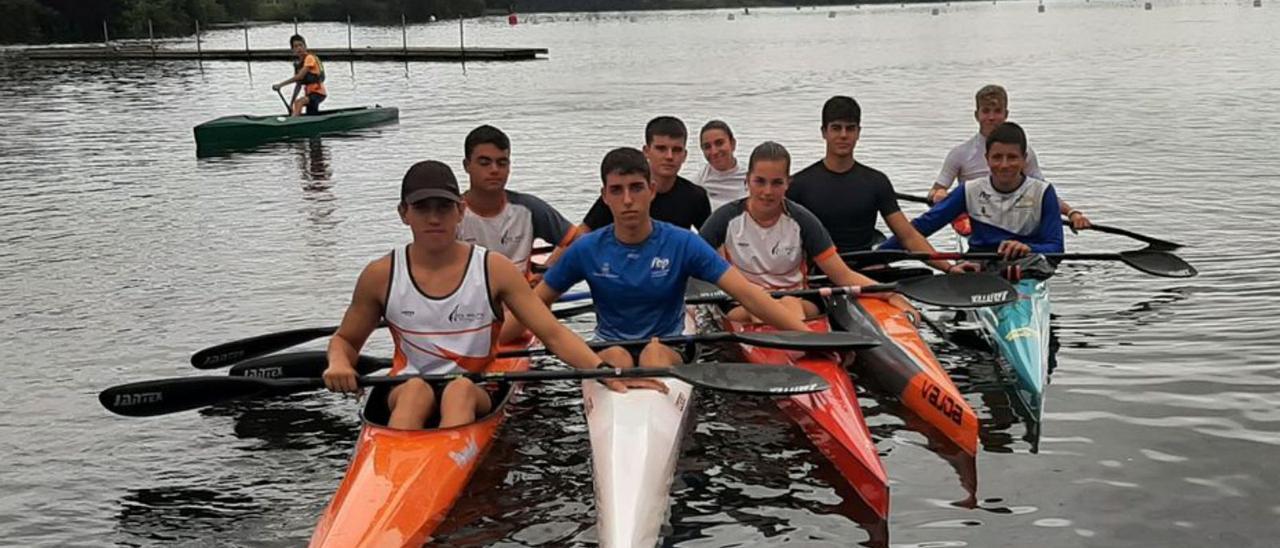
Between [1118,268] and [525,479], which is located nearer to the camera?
[525,479]

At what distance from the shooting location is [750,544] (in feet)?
22.2

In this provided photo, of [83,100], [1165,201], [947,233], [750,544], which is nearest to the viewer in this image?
[750,544]

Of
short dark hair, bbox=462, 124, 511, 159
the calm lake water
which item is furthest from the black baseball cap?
short dark hair, bbox=462, 124, 511, 159

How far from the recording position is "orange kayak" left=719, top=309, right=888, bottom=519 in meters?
7.18

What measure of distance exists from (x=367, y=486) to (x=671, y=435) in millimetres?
1696

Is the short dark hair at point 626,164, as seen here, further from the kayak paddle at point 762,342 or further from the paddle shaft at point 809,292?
the paddle shaft at point 809,292

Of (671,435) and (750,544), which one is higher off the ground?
(671,435)

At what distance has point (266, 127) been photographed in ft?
89.2

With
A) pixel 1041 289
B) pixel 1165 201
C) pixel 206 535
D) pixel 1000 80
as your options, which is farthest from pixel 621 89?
pixel 206 535

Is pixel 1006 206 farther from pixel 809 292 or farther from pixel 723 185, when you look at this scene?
pixel 809 292

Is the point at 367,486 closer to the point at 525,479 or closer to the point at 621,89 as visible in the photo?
the point at 525,479

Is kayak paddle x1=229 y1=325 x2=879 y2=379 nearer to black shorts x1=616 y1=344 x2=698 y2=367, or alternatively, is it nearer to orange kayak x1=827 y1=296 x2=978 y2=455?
black shorts x1=616 y1=344 x2=698 y2=367

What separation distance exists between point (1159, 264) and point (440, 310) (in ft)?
25.0

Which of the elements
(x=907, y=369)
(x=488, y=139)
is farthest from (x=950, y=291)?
(x=488, y=139)
